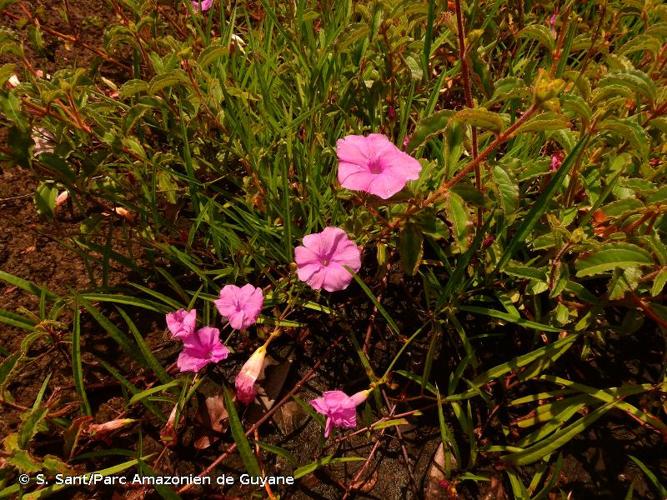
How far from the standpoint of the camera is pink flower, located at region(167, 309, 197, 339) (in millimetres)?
1102

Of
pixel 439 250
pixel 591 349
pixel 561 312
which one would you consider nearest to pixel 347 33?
pixel 439 250

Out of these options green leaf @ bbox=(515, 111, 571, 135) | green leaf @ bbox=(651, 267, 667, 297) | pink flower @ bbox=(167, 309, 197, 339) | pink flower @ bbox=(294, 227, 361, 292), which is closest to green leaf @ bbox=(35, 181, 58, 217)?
pink flower @ bbox=(167, 309, 197, 339)

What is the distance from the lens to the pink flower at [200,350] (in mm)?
1094

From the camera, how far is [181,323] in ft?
3.71

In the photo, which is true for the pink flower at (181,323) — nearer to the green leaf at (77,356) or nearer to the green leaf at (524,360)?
the green leaf at (77,356)

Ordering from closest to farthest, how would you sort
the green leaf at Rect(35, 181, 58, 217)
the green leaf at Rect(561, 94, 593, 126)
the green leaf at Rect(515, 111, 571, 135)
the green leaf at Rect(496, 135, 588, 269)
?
1. the green leaf at Rect(515, 111, 571, 135)
2. the green leaf at Rect(561, 94, 593, 126)
3. the green leaf at Rect(496, 135, 588, 269)
4. the green leaf at Rect(35, 181, 58, 217)

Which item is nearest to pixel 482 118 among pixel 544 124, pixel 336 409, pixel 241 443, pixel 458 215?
pixel 544 124

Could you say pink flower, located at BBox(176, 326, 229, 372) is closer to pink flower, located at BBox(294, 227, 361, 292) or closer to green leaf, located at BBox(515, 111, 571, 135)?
pink flower, located at BBox(294, 227, 361, 292)

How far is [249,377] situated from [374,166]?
594mm

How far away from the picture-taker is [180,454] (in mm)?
1100

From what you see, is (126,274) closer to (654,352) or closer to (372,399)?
(372,399)

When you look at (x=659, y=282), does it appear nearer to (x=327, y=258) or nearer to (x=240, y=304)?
(x=327, y=258)

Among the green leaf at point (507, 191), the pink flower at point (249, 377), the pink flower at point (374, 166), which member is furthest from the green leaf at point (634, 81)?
the pink flower at point (249, 377)

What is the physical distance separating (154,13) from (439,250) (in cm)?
121
